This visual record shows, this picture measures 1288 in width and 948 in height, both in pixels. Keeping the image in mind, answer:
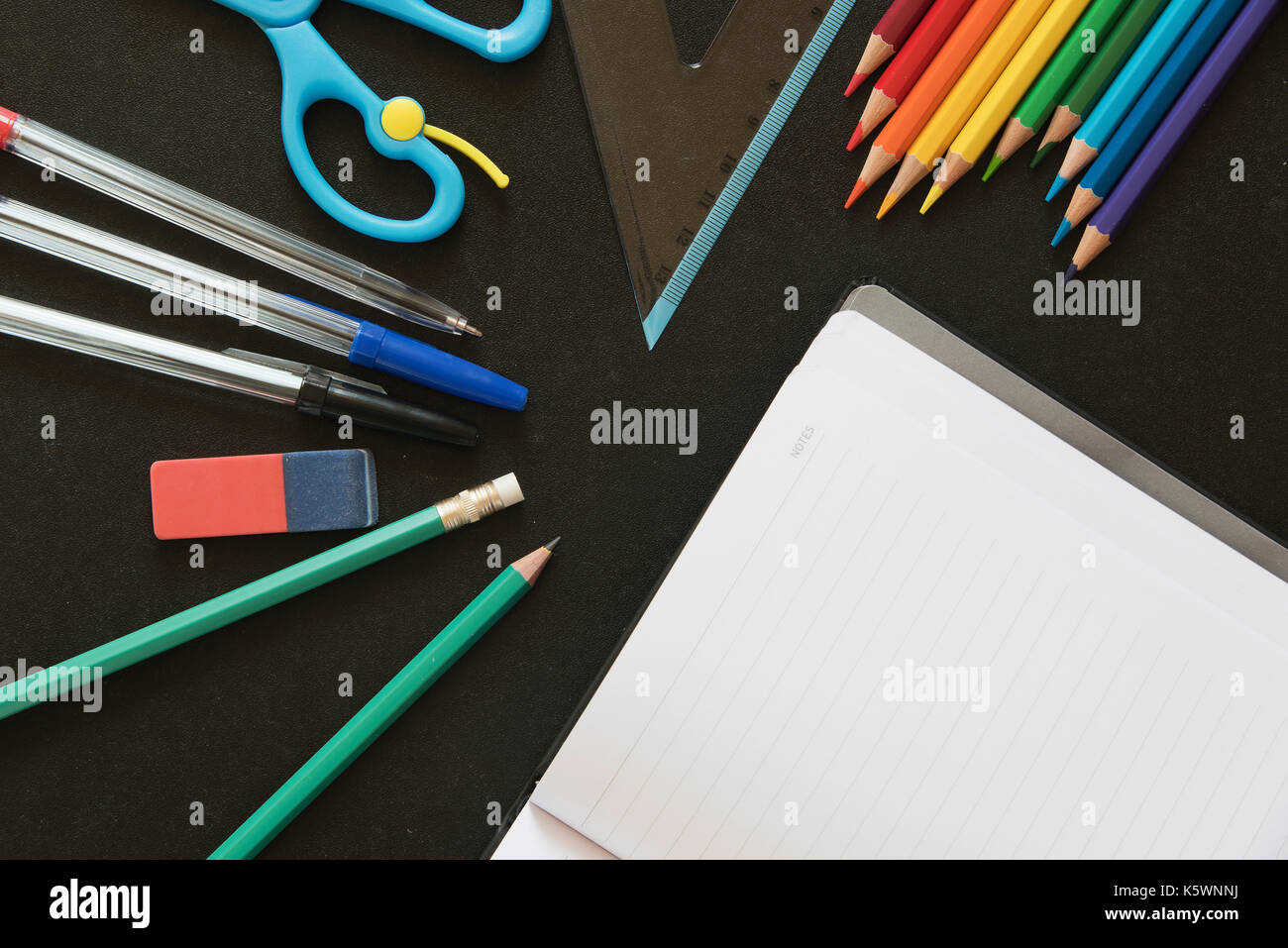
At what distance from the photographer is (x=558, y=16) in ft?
2.21

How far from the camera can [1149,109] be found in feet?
2.10

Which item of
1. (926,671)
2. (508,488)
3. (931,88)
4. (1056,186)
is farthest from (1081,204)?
(508,488)

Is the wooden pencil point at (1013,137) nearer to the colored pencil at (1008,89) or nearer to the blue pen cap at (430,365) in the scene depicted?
the colored pencil at (1008,89)

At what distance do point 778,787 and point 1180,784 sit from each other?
0.83 feet

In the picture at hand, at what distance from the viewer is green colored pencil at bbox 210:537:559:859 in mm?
643

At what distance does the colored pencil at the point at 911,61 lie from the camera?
0.64 metres

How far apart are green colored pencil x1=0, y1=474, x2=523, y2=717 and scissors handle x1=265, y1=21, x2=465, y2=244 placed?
0.19m

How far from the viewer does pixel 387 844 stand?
66 centimetres

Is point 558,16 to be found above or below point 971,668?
above

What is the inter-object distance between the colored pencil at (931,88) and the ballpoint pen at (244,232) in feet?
1.00

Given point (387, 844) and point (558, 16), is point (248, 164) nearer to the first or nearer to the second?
point (558, 16)

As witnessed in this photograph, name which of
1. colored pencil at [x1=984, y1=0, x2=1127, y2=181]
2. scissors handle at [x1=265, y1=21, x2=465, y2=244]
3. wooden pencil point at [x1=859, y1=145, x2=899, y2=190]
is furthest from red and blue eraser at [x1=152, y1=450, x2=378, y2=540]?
colored pencil at [x1=984, y1=0, x2=1127, y2=181]
